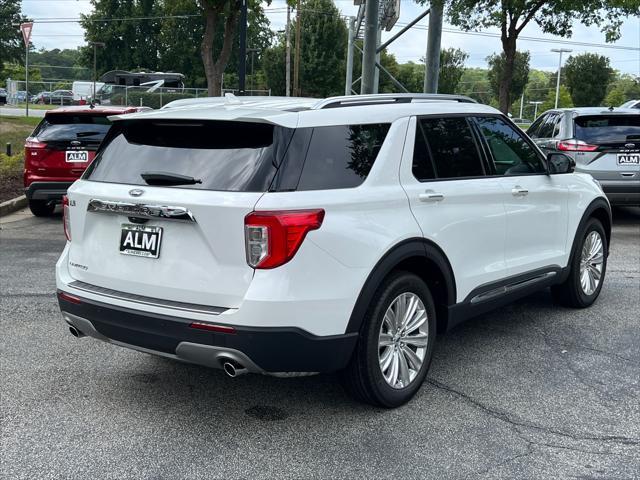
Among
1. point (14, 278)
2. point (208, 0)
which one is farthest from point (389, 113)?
point (208, 0)

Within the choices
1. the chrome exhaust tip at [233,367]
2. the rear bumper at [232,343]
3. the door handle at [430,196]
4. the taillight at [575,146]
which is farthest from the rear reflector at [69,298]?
the taillight at [575,146]

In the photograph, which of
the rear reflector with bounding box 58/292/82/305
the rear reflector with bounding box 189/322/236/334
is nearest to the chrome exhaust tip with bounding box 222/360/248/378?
the rear reflector with bounding box 189/322/236/334

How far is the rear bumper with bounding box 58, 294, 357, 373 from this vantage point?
338 centimetres

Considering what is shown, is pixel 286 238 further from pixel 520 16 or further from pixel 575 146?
pixel 520 16

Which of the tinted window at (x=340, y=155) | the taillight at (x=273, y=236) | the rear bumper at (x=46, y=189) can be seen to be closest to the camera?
the taillight at (x=273, y=236)

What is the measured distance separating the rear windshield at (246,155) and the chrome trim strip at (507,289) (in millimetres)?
1339

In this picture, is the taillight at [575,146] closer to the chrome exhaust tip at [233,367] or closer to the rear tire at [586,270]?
the rear tire at [586,270]

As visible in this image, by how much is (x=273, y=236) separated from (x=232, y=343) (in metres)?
0.54

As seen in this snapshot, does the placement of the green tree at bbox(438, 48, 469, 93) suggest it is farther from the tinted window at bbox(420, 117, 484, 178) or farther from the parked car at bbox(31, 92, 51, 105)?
the tinted window at bbox(420, 117, 484, 178)

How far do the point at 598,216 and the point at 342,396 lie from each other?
338 centimetres

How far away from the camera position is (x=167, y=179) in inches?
144

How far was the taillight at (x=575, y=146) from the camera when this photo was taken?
34.0ft

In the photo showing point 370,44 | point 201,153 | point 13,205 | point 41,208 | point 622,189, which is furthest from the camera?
point 13,205

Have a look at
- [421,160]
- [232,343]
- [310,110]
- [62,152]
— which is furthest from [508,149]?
[62,152]
